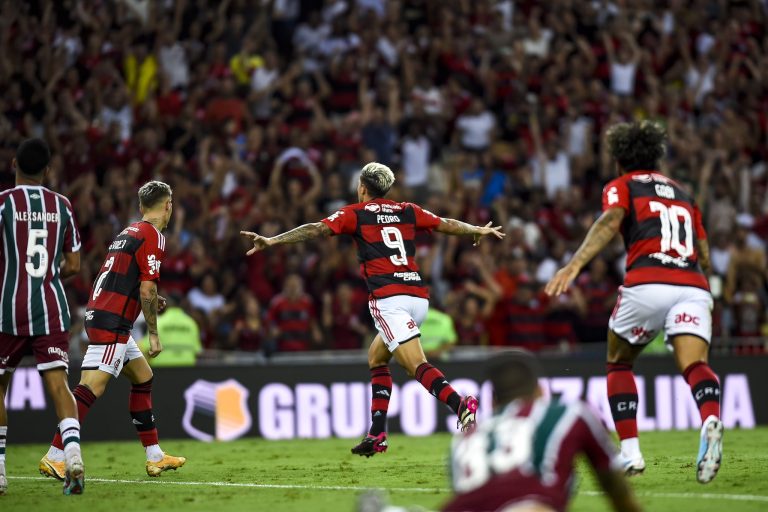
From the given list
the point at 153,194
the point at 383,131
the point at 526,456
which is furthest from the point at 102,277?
the point at 383,131

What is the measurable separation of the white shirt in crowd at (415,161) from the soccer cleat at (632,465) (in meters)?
12.9

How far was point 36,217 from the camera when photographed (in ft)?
31.1

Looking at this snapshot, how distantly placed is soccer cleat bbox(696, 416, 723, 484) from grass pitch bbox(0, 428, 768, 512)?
6.1 inches

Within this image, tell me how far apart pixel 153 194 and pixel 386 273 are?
2231mm

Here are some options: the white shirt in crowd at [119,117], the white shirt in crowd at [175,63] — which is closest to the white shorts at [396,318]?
the white shirt in crowd at [119,117]

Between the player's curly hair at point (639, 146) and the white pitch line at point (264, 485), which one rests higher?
the player's curly hair at point (639, 146)

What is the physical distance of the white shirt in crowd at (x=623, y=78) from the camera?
2328cm

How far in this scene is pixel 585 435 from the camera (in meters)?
5.68

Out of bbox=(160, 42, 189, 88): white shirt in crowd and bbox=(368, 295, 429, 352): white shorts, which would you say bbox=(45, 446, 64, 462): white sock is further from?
bbox=(160, 42, 189, 88): white shirt in crowd

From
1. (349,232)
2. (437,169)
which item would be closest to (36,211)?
(349,232)

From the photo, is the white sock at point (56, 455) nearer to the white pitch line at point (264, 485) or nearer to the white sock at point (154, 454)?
the white pitch line at point (264, 485)

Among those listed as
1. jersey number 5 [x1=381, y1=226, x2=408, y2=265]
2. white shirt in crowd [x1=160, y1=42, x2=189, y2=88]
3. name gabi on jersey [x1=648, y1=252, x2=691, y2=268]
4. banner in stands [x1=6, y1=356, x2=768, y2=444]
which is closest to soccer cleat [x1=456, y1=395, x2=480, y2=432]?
jersey number 5 [x1=381, y1=226, x2=408, y2=265]

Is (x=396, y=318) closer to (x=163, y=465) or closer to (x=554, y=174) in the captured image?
(x=163, y=465)

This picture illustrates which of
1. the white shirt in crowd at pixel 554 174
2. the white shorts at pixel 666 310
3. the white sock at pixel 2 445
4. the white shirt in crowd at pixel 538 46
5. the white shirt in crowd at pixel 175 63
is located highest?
the white shirt in crowd at pixel 538 46
